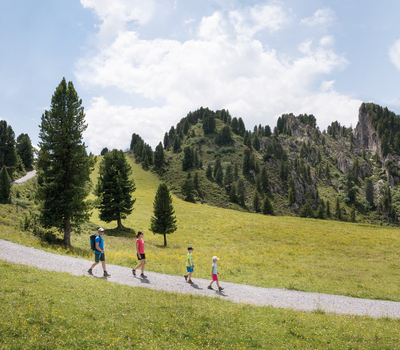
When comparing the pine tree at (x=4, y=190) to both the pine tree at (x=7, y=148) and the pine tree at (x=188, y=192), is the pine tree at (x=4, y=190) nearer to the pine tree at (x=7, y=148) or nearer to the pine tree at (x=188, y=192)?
the pine tree at (x=7, y=148)

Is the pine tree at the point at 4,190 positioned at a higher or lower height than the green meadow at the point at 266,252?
higher

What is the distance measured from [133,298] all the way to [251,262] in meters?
19.2

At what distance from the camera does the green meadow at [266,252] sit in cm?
1973

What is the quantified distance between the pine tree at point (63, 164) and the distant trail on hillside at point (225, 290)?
504cm

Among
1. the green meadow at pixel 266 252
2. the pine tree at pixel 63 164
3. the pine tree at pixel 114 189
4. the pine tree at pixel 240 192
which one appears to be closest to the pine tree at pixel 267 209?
the pine tree at pixel 240 192

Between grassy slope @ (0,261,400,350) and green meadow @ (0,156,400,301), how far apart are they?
735 centimetres

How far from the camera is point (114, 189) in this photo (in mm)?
40781

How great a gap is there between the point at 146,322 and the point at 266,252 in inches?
1112

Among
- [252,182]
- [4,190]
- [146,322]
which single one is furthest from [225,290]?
[252,182]

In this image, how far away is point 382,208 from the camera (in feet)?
506

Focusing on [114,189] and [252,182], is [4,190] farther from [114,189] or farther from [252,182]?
[252,182]

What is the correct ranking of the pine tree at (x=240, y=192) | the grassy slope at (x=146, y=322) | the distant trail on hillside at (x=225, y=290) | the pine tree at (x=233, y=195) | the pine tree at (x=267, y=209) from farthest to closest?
the pine tree at (x=240, y=192)
the pine tree at (x=233, y=195)
the pine tree at (x=267, y=209)
the distant trail on hillside at (x=225, y=290)
the grassy slope at (x=146, y=322)

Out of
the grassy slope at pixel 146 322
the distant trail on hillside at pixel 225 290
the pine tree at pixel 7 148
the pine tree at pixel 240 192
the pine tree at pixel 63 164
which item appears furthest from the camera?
the pine tree at pixel 240 192

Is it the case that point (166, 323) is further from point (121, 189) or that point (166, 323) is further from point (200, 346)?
point (121, 189)
